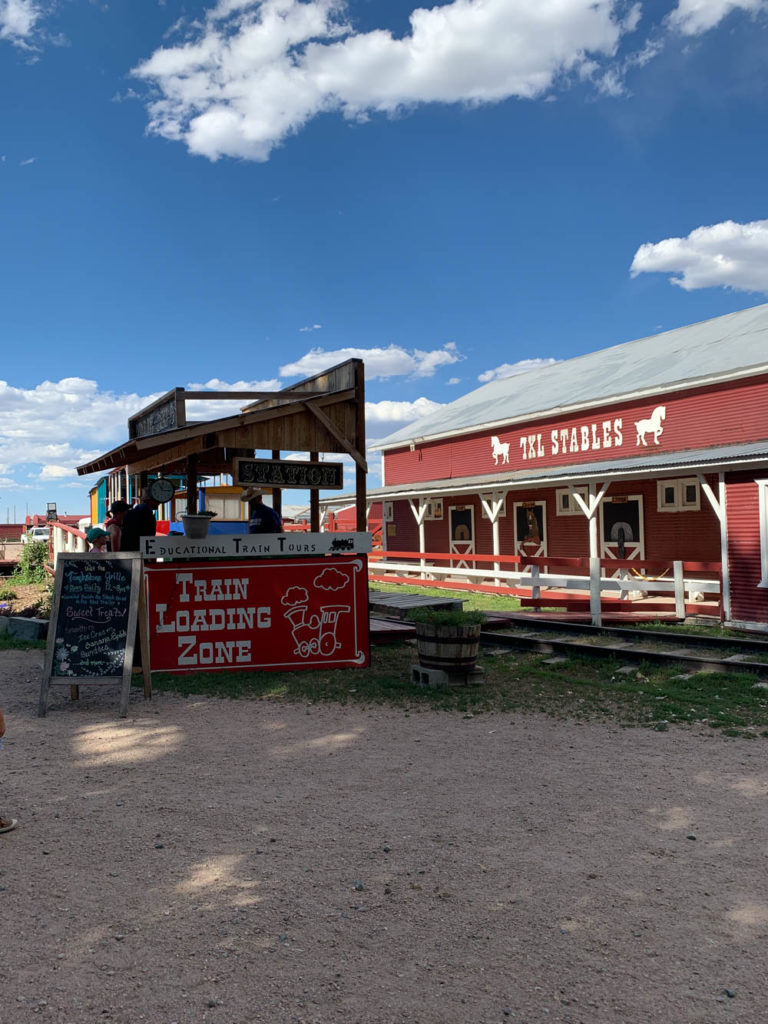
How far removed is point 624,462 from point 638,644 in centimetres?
762

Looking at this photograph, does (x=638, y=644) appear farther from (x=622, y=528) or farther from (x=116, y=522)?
(x=622, y=528)

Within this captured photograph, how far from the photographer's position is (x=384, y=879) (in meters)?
3.85

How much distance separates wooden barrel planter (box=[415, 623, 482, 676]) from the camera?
26.8 ft

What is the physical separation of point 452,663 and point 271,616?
7.24ft

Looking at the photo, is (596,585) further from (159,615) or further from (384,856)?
(384,856)

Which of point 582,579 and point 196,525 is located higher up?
point 196,525

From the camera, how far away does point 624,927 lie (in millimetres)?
3379

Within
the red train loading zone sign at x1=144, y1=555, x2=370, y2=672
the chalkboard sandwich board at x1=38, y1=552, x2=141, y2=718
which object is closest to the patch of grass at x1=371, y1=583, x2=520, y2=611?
the red train loading zone sign at x1=144, y1=555, x2=370, y2=672

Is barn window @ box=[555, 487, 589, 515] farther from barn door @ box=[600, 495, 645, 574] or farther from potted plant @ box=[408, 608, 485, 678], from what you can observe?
potted plant @ box=[408, 608, 485, 678]

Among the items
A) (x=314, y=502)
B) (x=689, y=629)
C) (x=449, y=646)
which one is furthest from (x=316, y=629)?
(x=689, y=629)

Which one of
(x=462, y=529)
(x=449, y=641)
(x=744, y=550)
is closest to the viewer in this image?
(x=449, y=641)

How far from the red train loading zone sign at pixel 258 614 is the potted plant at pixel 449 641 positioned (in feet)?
3.96

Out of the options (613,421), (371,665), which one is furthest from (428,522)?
(371,665)

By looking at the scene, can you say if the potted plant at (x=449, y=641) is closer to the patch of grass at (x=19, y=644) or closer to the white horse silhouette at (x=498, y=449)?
the patch of grass at (x=19, y=644)
